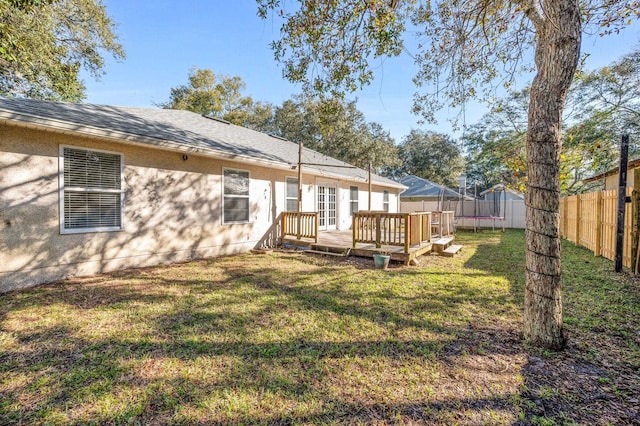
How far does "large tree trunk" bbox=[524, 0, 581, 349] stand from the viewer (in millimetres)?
2797

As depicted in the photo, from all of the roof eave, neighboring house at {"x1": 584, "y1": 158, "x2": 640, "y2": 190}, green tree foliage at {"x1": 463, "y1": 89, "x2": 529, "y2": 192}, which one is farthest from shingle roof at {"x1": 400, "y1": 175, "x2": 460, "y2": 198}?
the roof eave

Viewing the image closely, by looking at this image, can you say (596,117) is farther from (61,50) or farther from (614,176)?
(61,50)

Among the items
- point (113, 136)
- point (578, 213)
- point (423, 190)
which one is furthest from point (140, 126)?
point (423, 190)

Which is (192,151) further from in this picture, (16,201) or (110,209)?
(16,201)

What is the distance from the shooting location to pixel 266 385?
7.64ft

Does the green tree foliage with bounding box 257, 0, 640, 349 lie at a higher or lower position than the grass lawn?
higher

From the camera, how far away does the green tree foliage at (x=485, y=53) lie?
2.83 meters

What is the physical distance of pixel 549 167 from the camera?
111 inches

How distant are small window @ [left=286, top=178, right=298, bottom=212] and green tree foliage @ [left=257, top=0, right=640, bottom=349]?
4.53 metres

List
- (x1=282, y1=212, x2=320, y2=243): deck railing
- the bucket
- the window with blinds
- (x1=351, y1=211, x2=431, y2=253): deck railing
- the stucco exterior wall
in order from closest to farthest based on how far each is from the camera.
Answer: the stucco exterior wall → the window with blinds → the bucket → (x1=351, y1=211, x2=431, y2=253): deck railing → (x1=282, y1=212, x2=320, y2=243): deck railing

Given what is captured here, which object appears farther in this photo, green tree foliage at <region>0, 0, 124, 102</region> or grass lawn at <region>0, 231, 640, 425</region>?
green tree foliage at <region>0, 0, 124, 102</region>

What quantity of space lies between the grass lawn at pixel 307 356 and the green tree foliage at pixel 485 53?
2.35ft

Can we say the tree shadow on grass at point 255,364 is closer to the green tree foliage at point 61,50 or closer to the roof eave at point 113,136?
the roof eave at point 113,136

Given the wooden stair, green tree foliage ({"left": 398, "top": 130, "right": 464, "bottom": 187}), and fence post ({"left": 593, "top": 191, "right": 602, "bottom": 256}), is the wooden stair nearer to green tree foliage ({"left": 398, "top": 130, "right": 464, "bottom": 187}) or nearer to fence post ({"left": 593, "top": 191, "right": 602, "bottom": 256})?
fence post ({"left": 593, "top": 191, "right": 602, "bottom": 256})
